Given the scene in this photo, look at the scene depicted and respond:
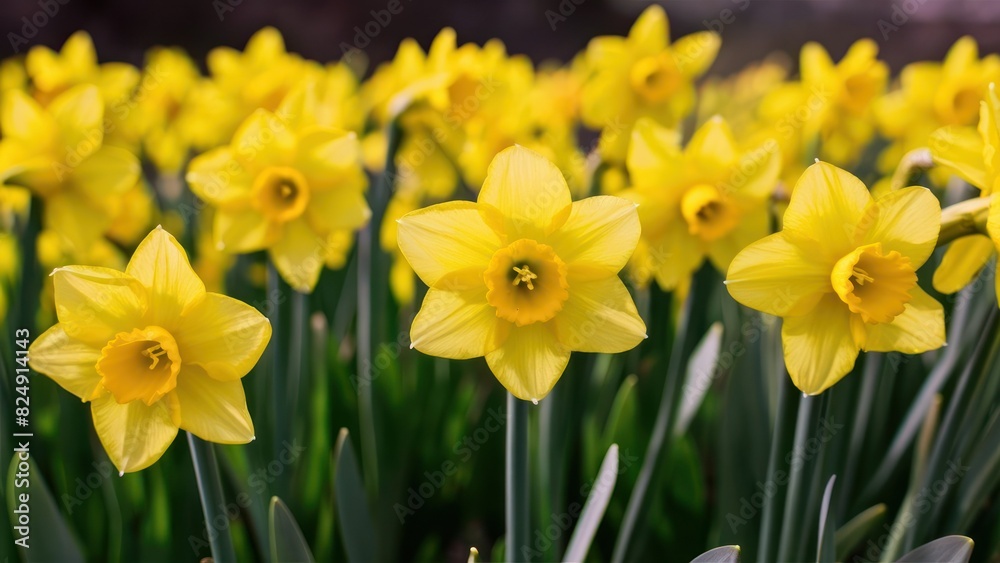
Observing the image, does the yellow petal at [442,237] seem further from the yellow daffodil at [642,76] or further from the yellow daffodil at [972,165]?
the yellow daffodil at [642,76]

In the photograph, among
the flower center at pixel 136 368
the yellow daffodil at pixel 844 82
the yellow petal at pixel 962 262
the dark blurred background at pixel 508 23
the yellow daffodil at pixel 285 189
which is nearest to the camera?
the flower center at pixel 136 368

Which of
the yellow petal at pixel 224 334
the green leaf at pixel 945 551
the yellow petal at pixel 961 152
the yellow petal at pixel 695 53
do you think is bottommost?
the green leaf at pixel 945 551

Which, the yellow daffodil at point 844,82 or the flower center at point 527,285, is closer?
the flower center at point 527,285

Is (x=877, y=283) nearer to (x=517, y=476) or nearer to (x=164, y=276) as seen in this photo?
(x=517, y=476)

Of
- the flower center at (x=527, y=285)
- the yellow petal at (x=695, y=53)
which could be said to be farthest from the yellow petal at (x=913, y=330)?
the yellow petal at (x=695, y=53)

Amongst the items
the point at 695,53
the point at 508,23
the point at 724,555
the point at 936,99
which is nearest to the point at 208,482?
the point at 724,555

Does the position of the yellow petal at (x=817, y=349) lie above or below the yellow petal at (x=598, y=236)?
below
